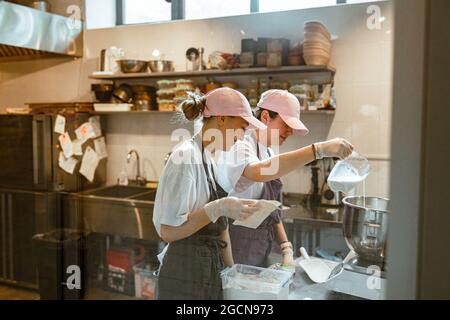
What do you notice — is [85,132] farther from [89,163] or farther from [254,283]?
[254,283]

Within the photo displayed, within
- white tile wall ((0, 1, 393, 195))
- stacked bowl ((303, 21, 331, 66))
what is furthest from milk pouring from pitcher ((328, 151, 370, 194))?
stacked bowl ((303, 21, 331, 66))

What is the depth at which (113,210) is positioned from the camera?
2084mm

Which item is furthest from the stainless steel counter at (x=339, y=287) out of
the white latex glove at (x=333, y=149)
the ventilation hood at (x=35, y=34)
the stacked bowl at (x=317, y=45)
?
the ventilation hood at (x=35, y=34)

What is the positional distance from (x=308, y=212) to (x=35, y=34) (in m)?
1.94

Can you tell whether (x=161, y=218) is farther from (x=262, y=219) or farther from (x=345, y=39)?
(x=345, y=39)

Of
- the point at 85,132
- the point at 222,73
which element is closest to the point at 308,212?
the point at 222,73

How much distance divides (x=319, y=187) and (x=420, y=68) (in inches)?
39.6

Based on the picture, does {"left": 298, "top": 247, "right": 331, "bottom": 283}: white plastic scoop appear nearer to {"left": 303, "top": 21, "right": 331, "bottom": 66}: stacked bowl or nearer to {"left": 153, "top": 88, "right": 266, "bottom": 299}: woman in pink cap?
{"left": 153, "top": 88, "right": 266, "bottom": 299}: woman in pink cap

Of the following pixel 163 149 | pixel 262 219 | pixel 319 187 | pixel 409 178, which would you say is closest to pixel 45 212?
pixel 163 149

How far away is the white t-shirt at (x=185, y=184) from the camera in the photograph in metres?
0.91

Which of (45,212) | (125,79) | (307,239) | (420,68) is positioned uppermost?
(125,79)

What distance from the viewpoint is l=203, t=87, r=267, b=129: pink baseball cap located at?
938mm

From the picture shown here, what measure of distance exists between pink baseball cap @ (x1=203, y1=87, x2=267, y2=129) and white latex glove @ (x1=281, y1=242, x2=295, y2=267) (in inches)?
12.9

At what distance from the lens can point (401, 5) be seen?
1.53 ft
